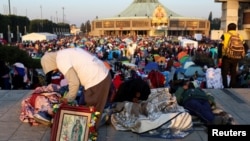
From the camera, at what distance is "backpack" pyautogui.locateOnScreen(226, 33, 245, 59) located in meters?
8.01

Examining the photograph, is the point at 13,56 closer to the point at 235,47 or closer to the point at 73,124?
the point at 235,47

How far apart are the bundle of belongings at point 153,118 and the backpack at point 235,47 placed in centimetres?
285

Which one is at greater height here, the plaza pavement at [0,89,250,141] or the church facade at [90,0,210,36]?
the church facade at [90,0,210,36]

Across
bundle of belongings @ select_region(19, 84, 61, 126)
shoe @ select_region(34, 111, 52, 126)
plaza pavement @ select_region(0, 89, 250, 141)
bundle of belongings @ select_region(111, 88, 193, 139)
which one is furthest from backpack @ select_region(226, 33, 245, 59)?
shoe @ select_region(34, 111, 52, 126)

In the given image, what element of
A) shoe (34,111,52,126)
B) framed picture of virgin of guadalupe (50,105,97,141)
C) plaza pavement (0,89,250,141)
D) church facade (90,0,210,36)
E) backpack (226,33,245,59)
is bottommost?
plaza pavement (0,89,250,141)

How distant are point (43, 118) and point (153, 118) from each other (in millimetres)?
1551

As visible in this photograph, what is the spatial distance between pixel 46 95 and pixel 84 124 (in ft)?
5.68

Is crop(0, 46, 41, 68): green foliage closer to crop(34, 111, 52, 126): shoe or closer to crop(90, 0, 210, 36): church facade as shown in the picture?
crop(34, 111, 52, 126): shoe

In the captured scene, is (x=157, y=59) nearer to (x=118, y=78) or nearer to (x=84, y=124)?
(x=118, y=78)

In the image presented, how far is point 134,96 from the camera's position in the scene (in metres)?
5.77

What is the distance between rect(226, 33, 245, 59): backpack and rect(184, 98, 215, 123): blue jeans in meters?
2.69

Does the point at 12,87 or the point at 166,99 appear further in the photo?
the point at 12,87

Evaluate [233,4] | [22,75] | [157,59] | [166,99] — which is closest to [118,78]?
[22,75]

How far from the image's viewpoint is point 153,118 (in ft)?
17.3
